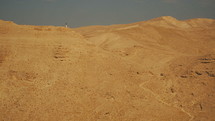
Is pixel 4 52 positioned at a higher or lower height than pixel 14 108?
higher

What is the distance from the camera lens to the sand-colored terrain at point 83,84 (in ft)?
26.7

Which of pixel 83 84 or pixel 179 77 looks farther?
pixel 179 77

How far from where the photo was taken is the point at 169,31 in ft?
94.1

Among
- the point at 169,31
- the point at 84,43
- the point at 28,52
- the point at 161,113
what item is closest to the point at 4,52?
the point at 28,52

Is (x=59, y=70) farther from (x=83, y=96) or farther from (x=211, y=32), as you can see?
(x=211, y=32)

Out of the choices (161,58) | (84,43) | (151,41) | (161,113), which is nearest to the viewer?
(161,113)

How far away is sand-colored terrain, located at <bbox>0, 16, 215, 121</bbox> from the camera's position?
814 centimetres

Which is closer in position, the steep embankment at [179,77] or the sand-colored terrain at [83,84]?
the sand-colored terrain at [83,84]

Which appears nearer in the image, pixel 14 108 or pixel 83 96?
pixel 14 108

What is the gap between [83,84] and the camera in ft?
30.5

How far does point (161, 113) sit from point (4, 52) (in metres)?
7.07

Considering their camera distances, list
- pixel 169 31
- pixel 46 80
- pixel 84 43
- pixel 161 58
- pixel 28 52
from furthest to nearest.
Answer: pixel 169 31
pixel 161 58
pixel 84 43
pixel 28 52
pixel 46 80

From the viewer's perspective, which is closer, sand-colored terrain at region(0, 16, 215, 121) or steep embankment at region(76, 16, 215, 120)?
sand-colored terrain at region(0, 16, 215, 121)

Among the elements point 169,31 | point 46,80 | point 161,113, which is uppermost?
point 169,31
